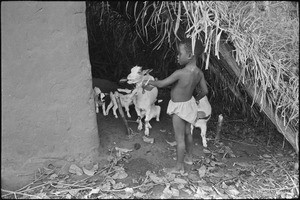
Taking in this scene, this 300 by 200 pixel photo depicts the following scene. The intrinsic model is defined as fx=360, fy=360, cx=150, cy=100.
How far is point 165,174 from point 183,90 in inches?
31.4

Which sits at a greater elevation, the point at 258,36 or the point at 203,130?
the point at 258,36

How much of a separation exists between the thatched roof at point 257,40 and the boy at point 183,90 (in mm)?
135

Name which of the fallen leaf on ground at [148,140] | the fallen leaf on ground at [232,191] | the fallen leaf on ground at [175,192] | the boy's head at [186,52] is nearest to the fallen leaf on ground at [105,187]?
the fallen leaf on ground at [175,192]

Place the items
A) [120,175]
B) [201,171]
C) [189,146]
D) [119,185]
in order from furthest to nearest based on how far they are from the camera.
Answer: [189,146]
[201,171]
[120,175]
[119,185]

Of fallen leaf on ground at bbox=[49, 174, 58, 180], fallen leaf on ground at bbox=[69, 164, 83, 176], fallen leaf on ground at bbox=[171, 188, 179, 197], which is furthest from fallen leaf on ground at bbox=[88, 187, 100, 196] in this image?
fallen leaf on ground at bbox=[171, 188, 179, 197]

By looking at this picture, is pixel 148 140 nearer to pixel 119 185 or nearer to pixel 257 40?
pixel 119 185

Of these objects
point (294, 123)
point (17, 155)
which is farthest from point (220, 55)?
point (17, 155)

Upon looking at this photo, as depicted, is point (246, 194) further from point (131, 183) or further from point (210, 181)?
point (131, 183)

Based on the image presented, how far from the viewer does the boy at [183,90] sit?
3.00m

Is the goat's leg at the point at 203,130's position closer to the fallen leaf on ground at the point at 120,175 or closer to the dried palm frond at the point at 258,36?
the dried palm frond at the point at 258,36

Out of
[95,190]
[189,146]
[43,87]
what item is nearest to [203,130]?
[189,146]

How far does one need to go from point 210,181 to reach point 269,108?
0.87 metres

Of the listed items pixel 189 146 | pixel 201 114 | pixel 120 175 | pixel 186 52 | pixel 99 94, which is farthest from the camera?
pixel 99 94

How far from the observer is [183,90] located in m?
3.07
